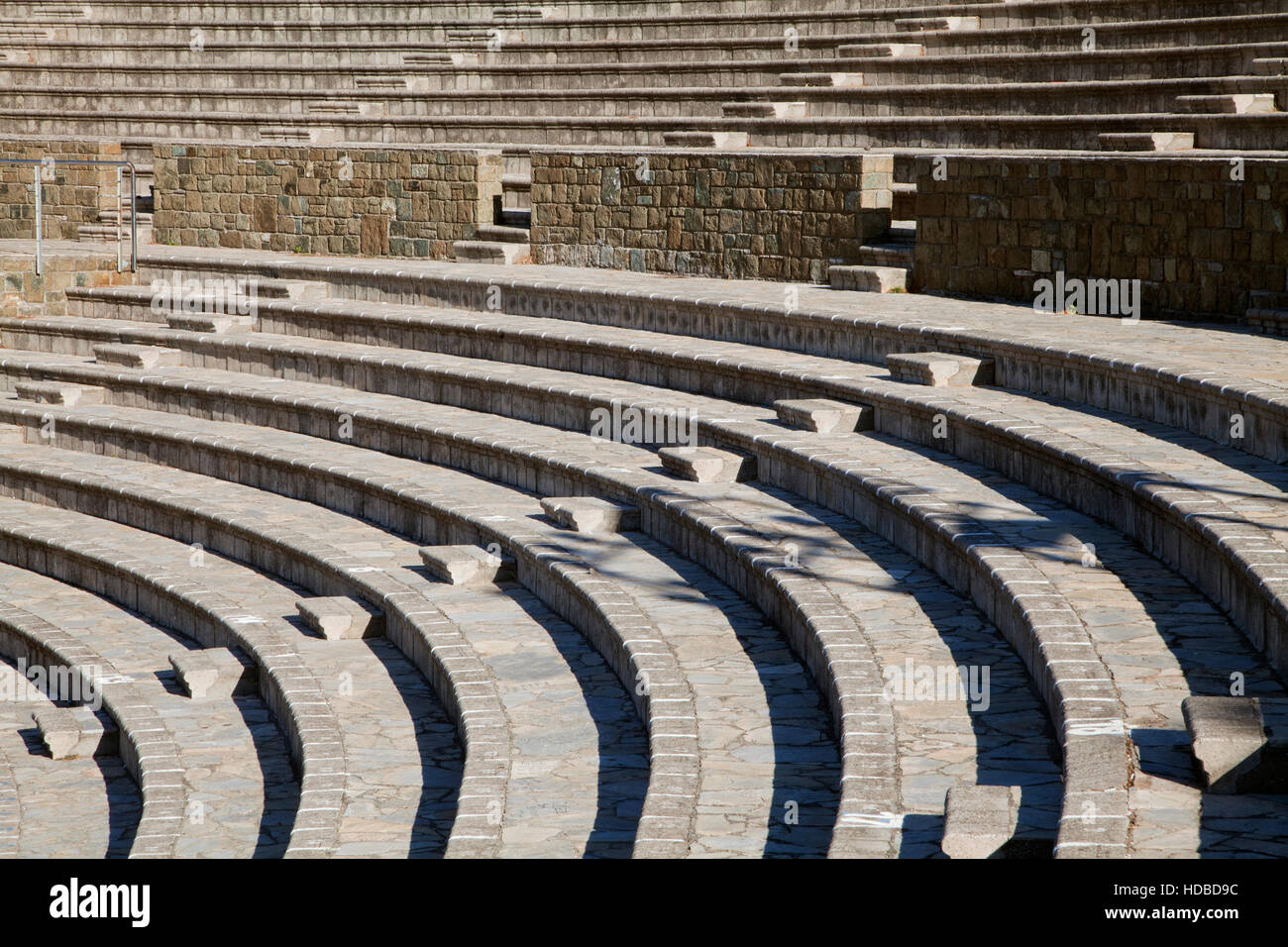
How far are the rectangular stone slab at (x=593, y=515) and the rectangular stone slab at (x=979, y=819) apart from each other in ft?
13.6

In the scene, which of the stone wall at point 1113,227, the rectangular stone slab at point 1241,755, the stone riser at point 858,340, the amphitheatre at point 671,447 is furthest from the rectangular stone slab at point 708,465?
the rectangular stone slab at point 1241,755

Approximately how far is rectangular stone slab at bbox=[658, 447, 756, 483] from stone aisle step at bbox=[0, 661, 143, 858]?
321 centimetres

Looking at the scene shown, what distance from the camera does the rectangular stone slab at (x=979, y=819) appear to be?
3992mm

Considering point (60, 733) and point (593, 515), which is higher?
point (593, 515)

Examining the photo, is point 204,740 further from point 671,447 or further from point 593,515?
point 671,447

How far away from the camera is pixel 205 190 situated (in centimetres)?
1666

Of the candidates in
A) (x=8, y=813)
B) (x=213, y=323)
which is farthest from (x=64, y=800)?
(x=213, y=323)

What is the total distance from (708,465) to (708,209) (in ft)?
16.1

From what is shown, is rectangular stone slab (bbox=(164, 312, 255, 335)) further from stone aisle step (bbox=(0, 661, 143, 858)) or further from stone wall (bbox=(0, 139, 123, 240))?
stone aisle step (bbox=(0, 661, 143, 858))

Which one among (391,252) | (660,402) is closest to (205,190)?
(391,252)

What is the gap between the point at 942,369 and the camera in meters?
9.03

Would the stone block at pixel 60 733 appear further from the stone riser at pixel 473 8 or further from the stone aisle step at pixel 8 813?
the stone riser at pixel 473 8

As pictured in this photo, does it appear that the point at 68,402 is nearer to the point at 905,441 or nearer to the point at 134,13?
the point at 905,441
